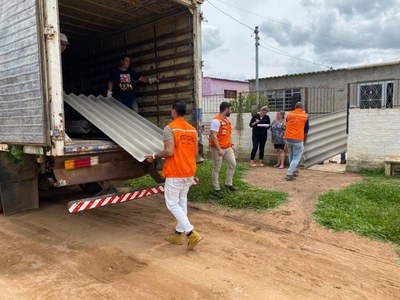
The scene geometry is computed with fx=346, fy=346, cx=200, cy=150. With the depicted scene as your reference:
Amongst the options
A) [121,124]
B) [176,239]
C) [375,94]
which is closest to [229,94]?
[375,94]

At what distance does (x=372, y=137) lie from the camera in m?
7.78

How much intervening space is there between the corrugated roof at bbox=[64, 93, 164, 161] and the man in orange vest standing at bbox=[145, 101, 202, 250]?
1.38ft

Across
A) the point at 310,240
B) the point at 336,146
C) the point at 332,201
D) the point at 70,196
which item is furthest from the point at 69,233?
the point at 336,146

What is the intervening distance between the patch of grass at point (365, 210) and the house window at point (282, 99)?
5128mm

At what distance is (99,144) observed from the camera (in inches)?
169

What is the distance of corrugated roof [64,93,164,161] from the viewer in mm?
4430

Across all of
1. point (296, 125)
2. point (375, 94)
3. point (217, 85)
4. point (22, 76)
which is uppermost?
point (217, 85)

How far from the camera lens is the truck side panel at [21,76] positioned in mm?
3766

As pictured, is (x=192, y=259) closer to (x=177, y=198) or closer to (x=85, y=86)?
(x=177, y=198)

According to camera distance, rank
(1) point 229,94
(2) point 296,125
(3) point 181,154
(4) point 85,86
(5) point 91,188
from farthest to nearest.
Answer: (1) point 229,94
(4) point 85,86
(2) point 296,125
(5) point 91,188
(3) point 181,154

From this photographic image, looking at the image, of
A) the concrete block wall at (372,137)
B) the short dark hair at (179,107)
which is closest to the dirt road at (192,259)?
the short dark hair at (179,107)

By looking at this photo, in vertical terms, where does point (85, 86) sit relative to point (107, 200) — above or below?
above

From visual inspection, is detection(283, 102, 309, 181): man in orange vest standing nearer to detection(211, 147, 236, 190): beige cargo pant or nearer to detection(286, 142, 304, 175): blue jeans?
detection(286, 142, 304, 175): blue jeans

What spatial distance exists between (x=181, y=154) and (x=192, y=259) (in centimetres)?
115
